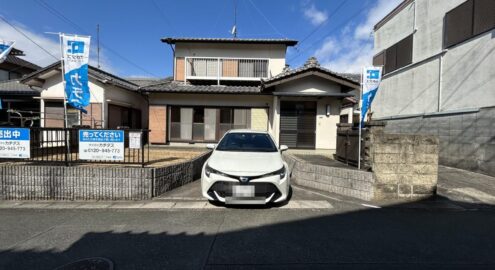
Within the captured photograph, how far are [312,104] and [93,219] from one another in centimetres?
982

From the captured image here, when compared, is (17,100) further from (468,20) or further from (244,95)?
(468,20)

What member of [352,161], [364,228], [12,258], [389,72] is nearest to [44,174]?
[12,258]

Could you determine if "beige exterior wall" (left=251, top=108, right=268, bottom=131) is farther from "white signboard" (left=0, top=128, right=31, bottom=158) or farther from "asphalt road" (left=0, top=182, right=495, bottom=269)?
"white signboard" (left=0, top=128, right=31, bottom=158)

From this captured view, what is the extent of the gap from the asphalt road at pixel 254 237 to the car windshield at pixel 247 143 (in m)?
1.47

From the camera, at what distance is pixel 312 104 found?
11711 mm

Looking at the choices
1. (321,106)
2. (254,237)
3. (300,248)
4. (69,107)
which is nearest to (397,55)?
(321,106)

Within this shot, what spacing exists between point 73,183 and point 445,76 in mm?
13375

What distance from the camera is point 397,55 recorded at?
13.5 m

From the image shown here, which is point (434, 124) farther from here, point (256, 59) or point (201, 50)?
point (201, 50)

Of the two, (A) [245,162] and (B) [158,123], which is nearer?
(A) [245,162]

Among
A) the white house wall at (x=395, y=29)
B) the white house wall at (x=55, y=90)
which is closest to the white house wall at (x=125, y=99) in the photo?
the white house wall at (x=55, y=90)

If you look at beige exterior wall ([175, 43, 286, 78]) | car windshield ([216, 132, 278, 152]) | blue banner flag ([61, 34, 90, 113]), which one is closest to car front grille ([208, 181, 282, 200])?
car windshield ([216, 132, 278, 152])

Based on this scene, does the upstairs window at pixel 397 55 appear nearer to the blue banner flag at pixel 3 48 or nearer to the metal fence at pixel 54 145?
the metal fence at pixel 54 145

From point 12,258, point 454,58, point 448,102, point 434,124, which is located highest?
point 454,58
